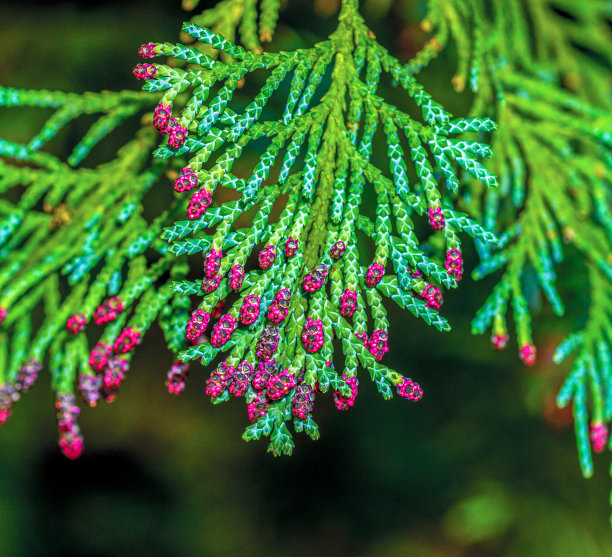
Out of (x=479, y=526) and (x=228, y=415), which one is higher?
(x=228, y=415)

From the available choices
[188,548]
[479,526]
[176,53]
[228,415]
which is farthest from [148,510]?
[176,53]

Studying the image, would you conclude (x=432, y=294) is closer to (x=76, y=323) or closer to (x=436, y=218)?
(x=436, y=218)

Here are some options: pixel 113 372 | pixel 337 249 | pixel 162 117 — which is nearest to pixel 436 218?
pixel 337 249

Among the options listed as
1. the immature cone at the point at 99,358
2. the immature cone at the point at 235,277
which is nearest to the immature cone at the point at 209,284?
the immature cone at the point at 235,277

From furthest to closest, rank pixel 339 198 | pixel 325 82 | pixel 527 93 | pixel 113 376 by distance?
pixel 325 82, pixel 527 93, pixel 113 376, pixel 339 198

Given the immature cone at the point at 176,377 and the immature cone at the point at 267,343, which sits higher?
the immature cone at the point at 267,343

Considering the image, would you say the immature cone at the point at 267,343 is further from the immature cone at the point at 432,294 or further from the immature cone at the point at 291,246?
the immature cone at the point at 432,294

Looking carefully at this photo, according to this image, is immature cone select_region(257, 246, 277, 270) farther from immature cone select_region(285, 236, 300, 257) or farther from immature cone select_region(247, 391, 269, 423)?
immature cone select_region(247, 391, 269, 423)

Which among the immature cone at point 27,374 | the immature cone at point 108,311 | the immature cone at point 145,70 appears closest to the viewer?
the immature cone at point 145,70

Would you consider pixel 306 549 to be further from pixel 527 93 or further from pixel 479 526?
pixel 527 93
